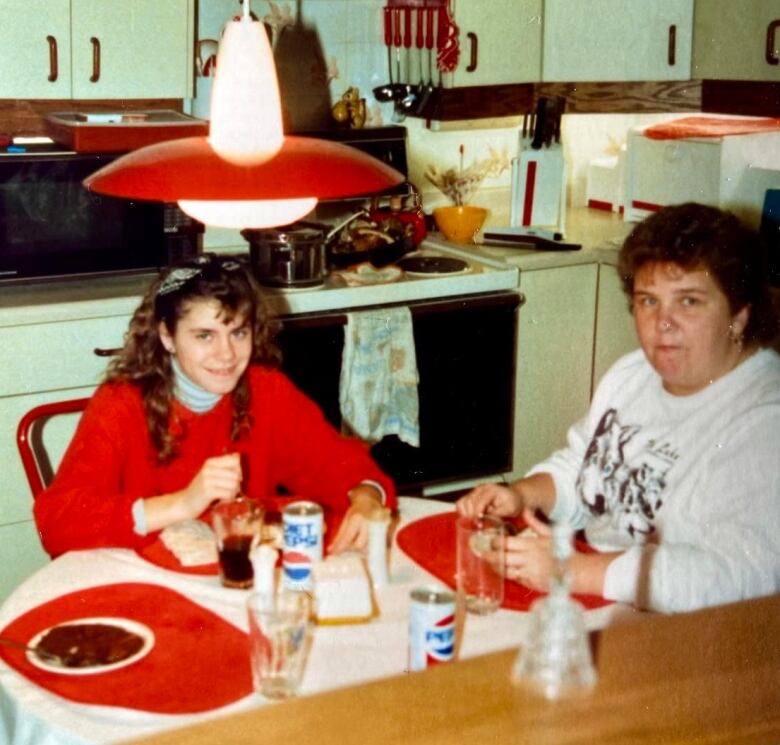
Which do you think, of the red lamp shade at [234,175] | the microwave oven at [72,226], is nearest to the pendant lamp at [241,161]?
the red lamp shade at [234,175]

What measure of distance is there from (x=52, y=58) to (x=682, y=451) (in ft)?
6.65

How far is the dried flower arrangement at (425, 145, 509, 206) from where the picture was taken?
4105 mm

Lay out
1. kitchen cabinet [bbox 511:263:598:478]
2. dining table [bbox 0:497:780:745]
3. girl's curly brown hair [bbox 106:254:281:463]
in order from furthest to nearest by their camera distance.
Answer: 1. kitchen cabinet [bbox 511:263:598:478]
2. girl's curly brown hair [bbox 106:254:281:463]
3. dining table [bbox 0:497:780:745]

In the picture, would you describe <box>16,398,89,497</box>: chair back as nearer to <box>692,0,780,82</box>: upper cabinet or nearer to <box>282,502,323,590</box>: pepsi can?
<box>282,502,323,590</box>: pepsi can

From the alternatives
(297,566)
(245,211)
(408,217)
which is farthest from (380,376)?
(245,211)

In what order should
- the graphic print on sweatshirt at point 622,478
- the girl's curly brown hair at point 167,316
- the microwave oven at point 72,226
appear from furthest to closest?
the microwave oven at point 72,226 → the girl's curly brown hair at point 167,316 → the graphic print on sweatshirt at point 622,478

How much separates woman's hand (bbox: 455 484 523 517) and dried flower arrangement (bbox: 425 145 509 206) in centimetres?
209

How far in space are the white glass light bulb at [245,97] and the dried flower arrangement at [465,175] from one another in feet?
9.14

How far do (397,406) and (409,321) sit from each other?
0.80 ft

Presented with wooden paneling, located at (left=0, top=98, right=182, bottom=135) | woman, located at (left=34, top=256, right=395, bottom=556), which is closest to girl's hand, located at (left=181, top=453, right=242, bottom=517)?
woman, located at (left=34, top=256, right=395, bottom=556)

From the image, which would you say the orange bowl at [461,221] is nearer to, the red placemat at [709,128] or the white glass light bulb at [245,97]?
the red placemat at [709,128]

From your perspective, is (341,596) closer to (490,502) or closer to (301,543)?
(301,543)

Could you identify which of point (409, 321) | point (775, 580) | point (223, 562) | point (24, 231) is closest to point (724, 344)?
point (775, 580)

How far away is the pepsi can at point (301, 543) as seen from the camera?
1779mm
